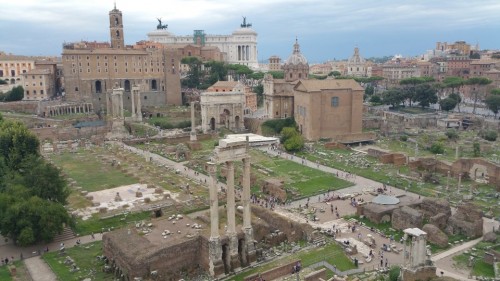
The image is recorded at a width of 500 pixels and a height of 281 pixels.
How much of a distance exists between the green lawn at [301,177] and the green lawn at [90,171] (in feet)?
51.2

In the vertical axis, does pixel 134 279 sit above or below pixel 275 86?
below

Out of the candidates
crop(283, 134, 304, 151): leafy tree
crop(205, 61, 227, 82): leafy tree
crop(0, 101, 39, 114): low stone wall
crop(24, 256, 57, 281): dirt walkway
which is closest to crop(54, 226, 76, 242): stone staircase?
crop(24, 256, 57, 281): dirt walkway

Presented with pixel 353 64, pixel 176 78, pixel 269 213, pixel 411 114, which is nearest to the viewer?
pixel 269 213

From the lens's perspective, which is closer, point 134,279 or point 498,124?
point 134,279

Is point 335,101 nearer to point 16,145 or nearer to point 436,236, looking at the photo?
point 436,236

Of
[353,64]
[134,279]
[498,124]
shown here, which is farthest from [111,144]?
[353,64]

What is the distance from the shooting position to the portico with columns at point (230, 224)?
26.1 meters

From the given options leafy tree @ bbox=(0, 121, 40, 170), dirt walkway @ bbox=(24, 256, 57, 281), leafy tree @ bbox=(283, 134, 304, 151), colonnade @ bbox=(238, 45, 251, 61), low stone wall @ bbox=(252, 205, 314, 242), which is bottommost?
dirt walkway @ bbox=(24, 256, 57, 281)

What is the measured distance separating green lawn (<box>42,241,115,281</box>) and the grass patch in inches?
99.9

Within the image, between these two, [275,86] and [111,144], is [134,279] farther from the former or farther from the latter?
[275,86]

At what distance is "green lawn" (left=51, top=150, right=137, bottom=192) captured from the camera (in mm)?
45750

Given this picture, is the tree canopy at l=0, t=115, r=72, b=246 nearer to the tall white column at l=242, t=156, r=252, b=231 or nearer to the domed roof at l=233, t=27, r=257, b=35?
the tall white column at l=242, t=156, r=252, b=231

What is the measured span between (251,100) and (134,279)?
70383 mm

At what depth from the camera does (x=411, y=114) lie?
82.1 metres
